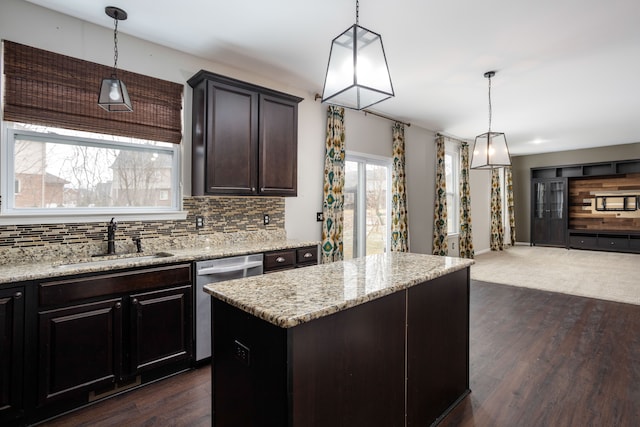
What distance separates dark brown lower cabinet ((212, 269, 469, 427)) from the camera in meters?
1.24

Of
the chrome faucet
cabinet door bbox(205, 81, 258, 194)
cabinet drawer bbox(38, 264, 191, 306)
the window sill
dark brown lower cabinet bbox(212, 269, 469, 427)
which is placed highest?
cabinet door bbox(205, 81, 258, 194)

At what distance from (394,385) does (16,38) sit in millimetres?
3377

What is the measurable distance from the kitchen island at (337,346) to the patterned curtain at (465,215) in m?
5.54

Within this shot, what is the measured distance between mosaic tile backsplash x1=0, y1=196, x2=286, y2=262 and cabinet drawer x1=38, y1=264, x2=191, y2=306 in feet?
1.74

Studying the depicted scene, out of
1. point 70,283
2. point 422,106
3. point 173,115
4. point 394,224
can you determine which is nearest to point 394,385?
point 70,283

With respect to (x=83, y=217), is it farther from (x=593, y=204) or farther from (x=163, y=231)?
(x=593, y=204)

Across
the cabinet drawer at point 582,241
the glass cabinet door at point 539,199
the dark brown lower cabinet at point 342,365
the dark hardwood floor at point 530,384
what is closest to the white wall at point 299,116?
the dark hardwood floor at point 530,384

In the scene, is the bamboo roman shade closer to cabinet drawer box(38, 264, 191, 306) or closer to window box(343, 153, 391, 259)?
cabinet drawer box(38, 264, 191, 306)

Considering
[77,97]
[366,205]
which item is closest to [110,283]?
[77,97]

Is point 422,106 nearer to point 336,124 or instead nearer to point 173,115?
point 336,124

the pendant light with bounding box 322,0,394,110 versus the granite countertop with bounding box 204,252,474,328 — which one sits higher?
the pendant light with bounding box 322,0,394,110

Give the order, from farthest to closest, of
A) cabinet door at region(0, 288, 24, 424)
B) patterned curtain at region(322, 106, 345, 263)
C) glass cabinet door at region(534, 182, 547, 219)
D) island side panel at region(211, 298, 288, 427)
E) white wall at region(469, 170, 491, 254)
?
glass cabinet door at region(534, 182, 547, 219) < white wall at region(469, 170, 491, 254) < patterned curtain at region(322, 106, 345, 263) < cabinet door at region(0, 288, 24, 424) < island side panel at region(211, 298, 288, 427)

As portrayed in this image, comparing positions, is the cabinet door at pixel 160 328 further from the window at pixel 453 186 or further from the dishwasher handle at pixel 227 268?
the window at pixel 453 186

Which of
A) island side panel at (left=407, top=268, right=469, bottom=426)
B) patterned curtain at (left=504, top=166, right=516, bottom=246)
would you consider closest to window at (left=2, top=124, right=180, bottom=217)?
island side panel at (left=407, top=268, right=469, bottom=426)
